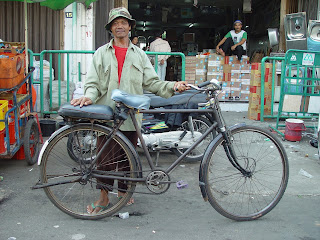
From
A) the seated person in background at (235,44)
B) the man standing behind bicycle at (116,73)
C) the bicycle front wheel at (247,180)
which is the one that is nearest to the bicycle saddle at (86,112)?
the man standing behind bicycle at (116,73)

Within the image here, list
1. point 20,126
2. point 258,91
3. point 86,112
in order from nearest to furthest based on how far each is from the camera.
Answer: point 86,112
point 20,126
point 258,91

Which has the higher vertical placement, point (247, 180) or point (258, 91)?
point (258, 91)

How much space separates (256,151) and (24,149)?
11.4ft

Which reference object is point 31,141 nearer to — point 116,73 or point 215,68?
point 116,73

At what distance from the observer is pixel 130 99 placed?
314cm

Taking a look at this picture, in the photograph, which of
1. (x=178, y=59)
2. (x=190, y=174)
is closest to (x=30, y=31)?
(x=190, y=174)

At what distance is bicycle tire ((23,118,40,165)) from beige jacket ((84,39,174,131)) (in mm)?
1717

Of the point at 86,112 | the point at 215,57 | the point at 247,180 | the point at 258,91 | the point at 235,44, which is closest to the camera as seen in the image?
Answer: the point at 86,112

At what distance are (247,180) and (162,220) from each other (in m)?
1.28

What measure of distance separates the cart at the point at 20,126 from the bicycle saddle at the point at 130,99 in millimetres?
1835

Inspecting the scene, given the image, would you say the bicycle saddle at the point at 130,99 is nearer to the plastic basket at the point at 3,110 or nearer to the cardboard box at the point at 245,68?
the plastic basket at the point at 3,110

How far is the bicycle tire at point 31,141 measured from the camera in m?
4.81

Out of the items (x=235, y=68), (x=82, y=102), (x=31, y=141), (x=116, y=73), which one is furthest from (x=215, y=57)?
(x=82, y=102)

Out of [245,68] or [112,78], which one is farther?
[245,68]
